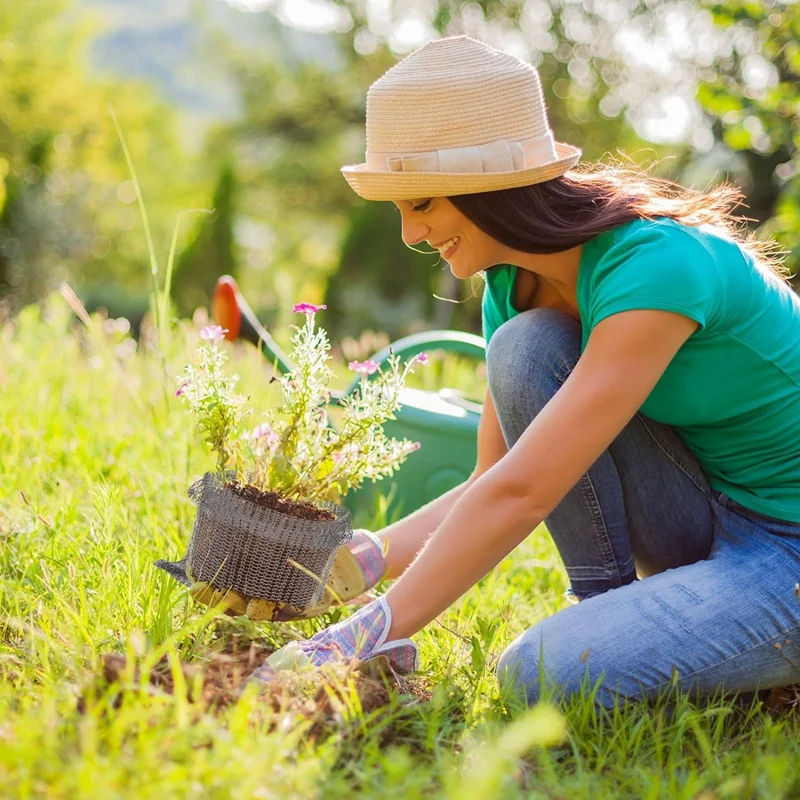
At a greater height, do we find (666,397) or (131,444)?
(666,397)

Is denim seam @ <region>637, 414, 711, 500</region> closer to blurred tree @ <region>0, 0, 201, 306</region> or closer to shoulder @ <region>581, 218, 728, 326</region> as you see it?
shoulder @ <region>581, 218, 728, 326</region>

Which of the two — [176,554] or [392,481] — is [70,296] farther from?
[392,481]

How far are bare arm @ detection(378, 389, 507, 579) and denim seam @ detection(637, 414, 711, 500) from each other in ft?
0.96

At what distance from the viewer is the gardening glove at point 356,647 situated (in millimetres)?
1405

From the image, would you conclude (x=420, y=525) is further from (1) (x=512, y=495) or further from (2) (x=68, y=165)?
(2) (x=68, y=165)

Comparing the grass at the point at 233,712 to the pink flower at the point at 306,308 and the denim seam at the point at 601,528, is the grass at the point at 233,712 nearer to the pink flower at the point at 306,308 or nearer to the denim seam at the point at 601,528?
the denim seam at the point at 601,528

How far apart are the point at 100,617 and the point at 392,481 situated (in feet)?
3.29

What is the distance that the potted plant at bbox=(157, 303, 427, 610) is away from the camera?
5.12 ft

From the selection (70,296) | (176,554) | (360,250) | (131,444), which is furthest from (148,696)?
(360,250)

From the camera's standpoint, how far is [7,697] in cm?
132

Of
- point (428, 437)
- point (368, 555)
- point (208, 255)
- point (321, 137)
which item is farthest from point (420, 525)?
point (321, 137)

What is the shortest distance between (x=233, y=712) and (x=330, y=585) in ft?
1.98

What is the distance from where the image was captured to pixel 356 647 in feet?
4.68

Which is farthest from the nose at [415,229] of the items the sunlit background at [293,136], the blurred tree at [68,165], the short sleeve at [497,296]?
the blurred tree at [68,165]
